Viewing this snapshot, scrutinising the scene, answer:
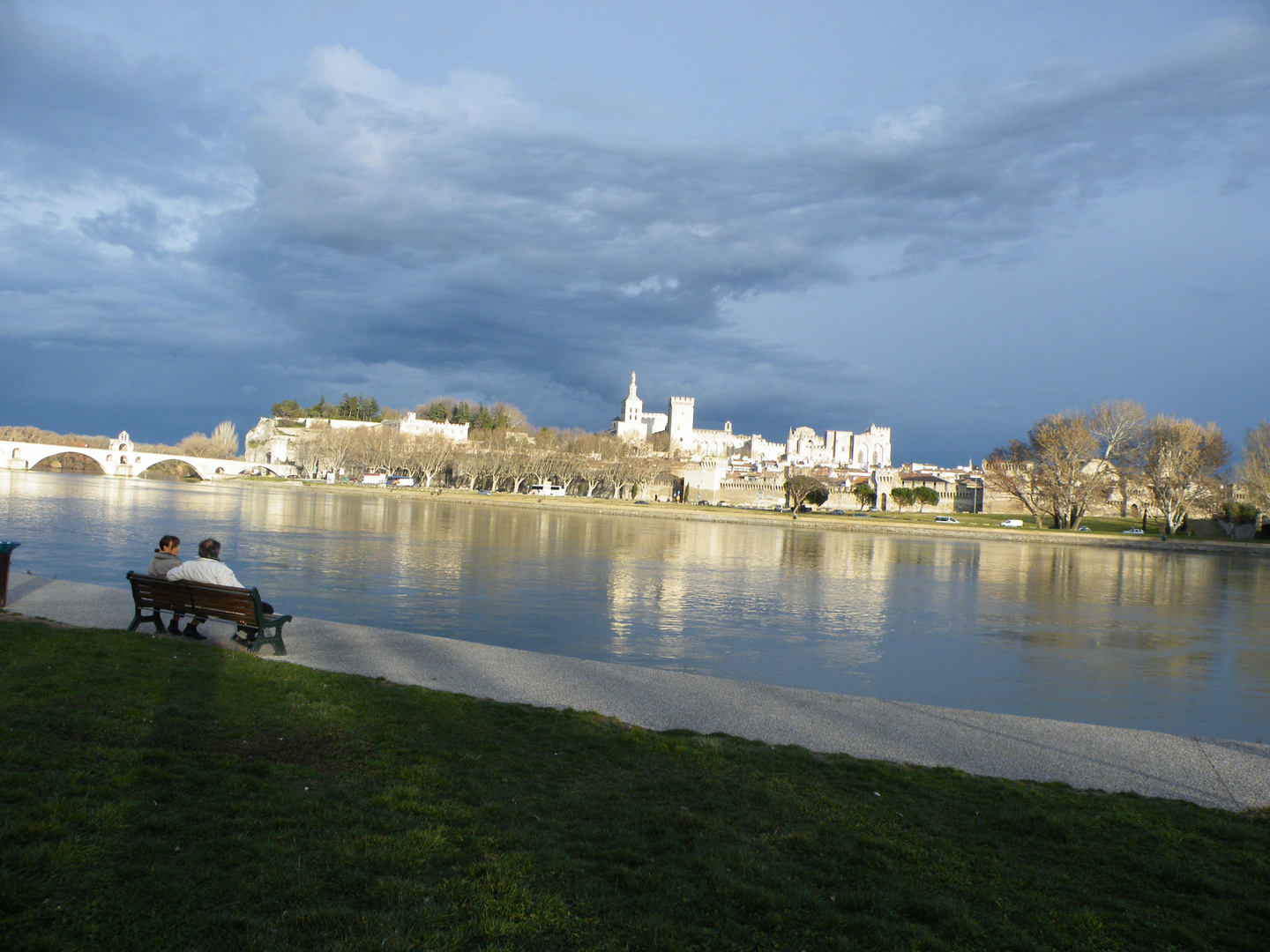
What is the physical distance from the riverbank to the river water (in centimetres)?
2132

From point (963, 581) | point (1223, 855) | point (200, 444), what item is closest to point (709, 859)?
point (1223, 855)

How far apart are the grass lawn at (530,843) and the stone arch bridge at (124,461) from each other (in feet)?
426

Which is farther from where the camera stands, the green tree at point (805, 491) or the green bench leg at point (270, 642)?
the green tree at point (805, 491)

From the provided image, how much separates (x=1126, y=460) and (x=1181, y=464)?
3951 millimetres

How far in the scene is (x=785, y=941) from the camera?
368cm

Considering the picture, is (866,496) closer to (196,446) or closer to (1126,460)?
(1126,460)

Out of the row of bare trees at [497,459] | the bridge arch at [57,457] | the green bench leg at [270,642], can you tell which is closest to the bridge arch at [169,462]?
the bridge arch at [57,457]

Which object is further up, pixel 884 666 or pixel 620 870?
pixel 620 870

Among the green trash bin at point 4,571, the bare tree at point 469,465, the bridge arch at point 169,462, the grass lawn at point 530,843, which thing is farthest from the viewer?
the bridge arch at point 169,462

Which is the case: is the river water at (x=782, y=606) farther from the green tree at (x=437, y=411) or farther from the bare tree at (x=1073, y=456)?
the green tree at (x=437, y=411)

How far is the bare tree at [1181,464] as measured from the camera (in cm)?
6850

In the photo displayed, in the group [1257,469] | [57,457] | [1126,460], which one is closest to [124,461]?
[57,457]

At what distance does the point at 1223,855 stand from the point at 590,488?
103 metres

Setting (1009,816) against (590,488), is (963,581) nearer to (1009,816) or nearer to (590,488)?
(1009,816)
